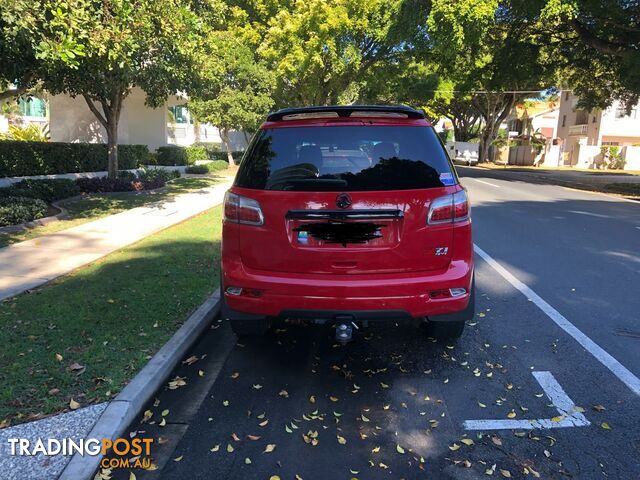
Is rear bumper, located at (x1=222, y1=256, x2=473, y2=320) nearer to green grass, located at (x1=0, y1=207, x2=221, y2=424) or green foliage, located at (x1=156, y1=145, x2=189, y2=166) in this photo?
green grass, located at (x1=0, y1=207, x2=221, y2=424)

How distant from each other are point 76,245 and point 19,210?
2.08m

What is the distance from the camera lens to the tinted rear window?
3.71m

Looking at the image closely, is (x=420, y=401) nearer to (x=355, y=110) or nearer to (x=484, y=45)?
(x=355, y=110)

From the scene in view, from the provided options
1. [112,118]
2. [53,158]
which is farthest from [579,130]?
[53,158]

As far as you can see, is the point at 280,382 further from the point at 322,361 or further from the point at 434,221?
the point at 434,221

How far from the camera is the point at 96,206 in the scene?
40.6 feet

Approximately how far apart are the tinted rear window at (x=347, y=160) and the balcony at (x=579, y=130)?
49787 millimetres

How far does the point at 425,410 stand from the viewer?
3.59m

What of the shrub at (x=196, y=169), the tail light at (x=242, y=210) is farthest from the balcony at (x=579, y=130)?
the tail light at (x=242, y=210)

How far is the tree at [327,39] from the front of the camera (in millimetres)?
24188

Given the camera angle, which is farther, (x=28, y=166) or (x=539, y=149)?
(x=539, y=149)

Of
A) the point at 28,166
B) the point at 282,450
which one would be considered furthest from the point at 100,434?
the point at 28,166

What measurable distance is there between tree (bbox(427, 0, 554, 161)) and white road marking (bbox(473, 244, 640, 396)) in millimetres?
13478

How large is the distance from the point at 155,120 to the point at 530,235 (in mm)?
19516
